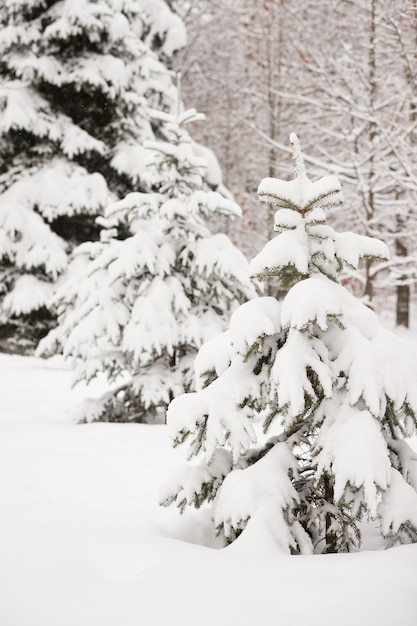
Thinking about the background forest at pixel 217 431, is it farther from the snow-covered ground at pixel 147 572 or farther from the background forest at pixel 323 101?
the background forest at pixel 323 101


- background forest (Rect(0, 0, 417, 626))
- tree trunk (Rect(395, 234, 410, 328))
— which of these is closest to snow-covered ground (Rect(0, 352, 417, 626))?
background forest (Rect(0, 0, 417, 626))

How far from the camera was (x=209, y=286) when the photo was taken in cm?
649

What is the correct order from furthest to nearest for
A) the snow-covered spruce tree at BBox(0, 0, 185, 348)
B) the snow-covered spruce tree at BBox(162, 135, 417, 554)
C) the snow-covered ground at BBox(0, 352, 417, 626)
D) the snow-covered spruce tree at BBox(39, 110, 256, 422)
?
the snow-covered spruce tree at BBox(0, 0, 185, 348) < the snow-covered spruce tree at BBox(39, 110, 256, 422) < the snow-covered spruce tree at BBox(162, 135, 417, 554) < the snow-covered ground at BBox(0, 352, 417, 626)

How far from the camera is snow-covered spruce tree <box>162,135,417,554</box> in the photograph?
279 centimetres

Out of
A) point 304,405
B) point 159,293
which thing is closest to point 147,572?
point 304,405

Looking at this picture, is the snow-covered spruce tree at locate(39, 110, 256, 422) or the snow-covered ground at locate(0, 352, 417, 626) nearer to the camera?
the snow-covered ground at locate(0, 352, 417, 626)

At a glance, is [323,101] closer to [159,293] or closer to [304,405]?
[159,293]

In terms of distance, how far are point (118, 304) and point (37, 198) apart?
704 centimetres

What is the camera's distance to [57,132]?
41.6 ft

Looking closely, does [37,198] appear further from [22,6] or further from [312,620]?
[312,620]

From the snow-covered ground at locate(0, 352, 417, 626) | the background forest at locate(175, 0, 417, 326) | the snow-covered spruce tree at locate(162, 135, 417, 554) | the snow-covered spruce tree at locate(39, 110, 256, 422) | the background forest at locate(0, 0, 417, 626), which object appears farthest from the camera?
the background forest at locate(175, 0, 417, 326)

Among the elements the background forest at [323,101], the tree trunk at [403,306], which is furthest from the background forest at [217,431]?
the tree trunk at [403,306]

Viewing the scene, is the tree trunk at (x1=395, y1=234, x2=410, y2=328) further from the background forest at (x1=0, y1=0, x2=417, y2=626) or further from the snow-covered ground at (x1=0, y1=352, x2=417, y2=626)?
the snow-covered ground at (x1=0, y1=352, x2=417, y2=626)

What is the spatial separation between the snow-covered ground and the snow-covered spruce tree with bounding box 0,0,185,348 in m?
8.72
